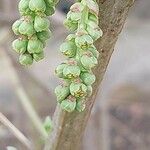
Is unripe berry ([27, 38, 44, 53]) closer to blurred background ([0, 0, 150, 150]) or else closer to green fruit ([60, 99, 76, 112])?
green fruit ([60, 99, 76, 112])

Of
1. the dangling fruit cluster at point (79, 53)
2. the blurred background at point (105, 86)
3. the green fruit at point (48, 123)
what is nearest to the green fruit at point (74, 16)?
the dangling fruit cluster at point (79, 53)

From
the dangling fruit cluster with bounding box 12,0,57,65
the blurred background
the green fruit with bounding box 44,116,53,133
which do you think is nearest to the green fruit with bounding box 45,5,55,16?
the dangling fruit cluster with bounding box 12,0,57,65

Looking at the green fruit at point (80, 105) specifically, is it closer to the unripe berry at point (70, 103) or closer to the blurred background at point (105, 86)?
the unripe berry at point (70, 103)

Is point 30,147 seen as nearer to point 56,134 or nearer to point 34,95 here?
point 56,134

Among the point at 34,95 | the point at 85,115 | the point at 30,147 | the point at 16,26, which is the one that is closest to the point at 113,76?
the point at 34,95

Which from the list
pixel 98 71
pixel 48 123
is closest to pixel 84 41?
pixel 98 71

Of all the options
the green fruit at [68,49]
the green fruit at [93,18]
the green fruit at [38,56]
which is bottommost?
the green fruit at [38,56]
